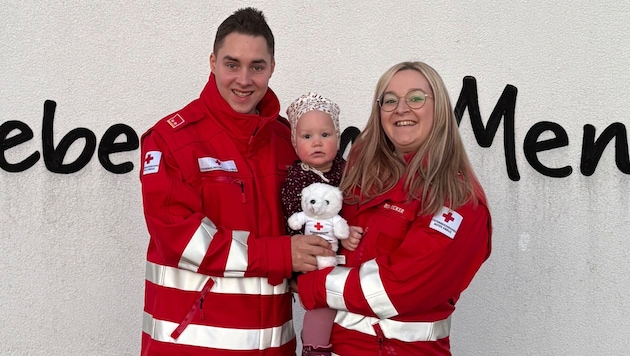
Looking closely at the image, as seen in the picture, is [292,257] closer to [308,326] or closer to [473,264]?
[308,326]

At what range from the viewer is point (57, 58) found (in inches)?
146

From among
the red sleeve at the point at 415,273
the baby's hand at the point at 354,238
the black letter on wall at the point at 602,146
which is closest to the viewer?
the red sleeve at the point at 415,273

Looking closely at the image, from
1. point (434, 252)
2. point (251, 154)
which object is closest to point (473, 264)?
point (434, 252)

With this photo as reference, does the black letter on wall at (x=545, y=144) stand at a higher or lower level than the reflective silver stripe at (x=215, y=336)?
higher

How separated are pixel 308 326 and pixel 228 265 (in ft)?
1.38

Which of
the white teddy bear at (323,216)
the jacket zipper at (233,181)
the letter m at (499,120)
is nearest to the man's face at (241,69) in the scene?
the jacket zipper at (233,181)

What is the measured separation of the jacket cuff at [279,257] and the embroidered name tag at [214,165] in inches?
13.6

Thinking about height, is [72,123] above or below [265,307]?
above

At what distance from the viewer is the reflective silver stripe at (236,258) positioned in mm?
2238

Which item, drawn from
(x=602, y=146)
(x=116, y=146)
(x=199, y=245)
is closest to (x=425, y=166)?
(x=199, y=245)

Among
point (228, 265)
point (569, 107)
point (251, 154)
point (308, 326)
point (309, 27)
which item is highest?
point (309, 27)

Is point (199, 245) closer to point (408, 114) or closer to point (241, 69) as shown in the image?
point (241, 69)

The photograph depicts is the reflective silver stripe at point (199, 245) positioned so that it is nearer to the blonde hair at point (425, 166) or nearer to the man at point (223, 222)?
the man at point (223, 222)

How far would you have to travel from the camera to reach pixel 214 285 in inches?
92.0
